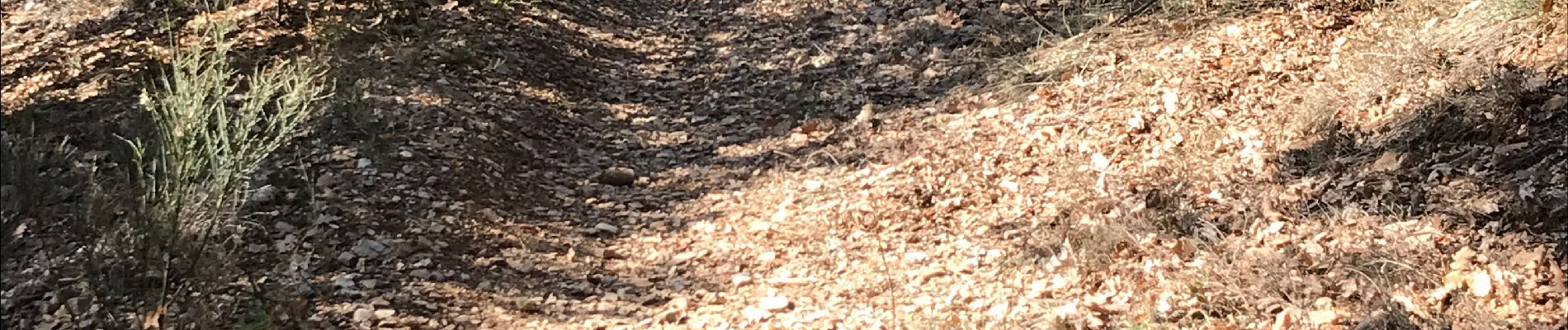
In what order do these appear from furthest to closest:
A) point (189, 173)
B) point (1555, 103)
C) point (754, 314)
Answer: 1. point (754, 314)
2. point (1555, 103)
3. point (189, 173)

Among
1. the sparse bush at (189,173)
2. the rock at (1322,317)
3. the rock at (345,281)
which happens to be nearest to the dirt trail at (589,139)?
the rock at (345,281)

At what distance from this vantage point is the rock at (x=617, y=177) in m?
4.69

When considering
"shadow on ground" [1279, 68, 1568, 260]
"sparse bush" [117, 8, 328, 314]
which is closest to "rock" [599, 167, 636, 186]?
"sparse bush" [117, 8, 328, 314]

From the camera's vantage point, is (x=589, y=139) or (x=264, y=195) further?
(x=589, y=139)

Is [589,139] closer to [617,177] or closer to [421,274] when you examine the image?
[617,177]

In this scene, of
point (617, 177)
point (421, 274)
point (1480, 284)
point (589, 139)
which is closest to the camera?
point (1480, 284)

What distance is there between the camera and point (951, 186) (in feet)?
13.8

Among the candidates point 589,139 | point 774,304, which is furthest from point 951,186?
point 589,139

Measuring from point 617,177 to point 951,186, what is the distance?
4.58 feet

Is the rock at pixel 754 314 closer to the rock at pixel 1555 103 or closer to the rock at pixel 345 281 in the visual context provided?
the rock at pixel 345 281

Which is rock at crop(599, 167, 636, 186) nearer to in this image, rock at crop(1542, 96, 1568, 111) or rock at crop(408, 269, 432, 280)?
rock at crop(408, 269, 432, 280)

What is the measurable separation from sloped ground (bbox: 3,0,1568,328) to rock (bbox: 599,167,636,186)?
17 millimetres

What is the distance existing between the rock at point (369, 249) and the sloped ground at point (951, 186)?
0.01 metres

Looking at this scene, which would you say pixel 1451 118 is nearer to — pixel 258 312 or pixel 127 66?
pixel 258 312
